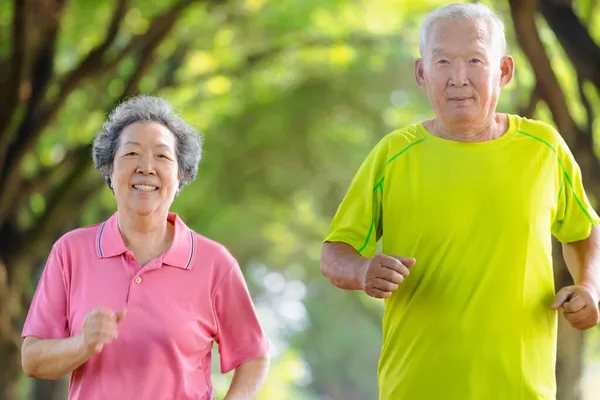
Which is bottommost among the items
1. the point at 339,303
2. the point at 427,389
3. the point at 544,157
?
the point at 339,303

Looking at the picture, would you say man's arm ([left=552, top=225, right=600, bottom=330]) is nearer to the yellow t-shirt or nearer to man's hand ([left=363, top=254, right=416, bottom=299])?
the yellow t-shirt

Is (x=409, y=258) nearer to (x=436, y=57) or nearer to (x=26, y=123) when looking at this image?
(x=436, y=57)

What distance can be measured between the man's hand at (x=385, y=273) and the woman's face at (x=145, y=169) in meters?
0.79

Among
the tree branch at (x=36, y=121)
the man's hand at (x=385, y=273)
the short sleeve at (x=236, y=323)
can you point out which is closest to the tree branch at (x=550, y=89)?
the tree branch at (x=36, y=121)

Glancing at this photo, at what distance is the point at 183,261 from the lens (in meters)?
3.61

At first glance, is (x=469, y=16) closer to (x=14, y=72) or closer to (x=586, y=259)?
(x=586, y=259)

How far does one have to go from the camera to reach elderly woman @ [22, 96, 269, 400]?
3428mm

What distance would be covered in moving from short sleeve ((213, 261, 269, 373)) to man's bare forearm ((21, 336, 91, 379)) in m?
0.51

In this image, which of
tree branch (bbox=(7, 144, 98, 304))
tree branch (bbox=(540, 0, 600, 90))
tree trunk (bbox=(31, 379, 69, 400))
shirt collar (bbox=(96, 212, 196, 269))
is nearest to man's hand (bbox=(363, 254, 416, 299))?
shirt collar (bbox=(96, 212, 196, 269))

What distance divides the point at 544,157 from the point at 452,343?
621mm

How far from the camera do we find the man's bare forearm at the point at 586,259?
3.37 m

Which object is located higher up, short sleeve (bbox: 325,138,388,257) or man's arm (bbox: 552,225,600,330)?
short sleeve (bbox: 325,138,388,257)

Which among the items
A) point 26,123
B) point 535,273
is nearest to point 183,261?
point 535,273

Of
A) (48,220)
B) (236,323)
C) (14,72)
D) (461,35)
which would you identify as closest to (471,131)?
(461,35)
